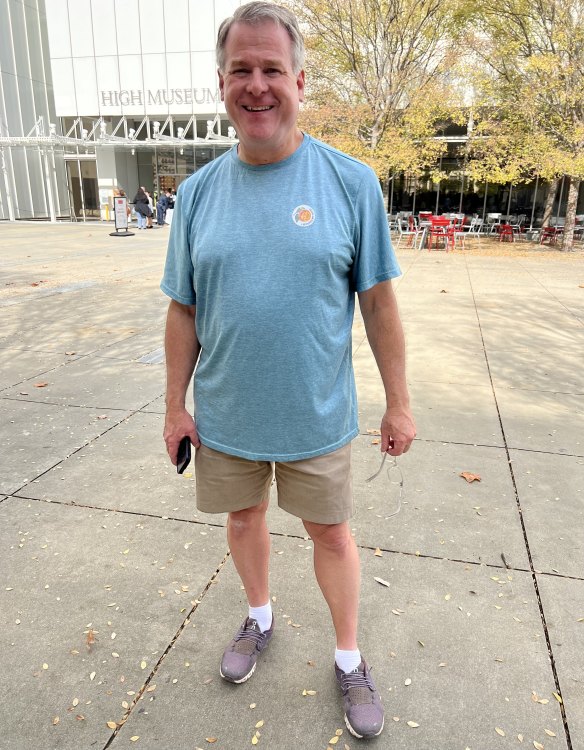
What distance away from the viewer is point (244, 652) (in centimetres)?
223

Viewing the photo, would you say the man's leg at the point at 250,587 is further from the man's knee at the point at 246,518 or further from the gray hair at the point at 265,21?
the gray hair at the point at 265,21

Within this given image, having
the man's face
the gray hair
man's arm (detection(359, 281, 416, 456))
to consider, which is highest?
the gray hair

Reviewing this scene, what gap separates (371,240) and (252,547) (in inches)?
47.1

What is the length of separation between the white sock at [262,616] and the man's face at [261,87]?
169 centimetres

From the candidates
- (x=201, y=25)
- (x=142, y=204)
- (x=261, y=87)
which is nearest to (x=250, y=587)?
(x=261, y=87)

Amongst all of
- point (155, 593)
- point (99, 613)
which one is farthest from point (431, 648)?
point (99, 613)

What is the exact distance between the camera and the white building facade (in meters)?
29.3

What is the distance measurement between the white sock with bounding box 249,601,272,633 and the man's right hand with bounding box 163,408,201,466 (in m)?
0.74

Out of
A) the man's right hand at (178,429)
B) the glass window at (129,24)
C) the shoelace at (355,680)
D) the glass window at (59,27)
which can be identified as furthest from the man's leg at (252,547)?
the glass window at (59,27)

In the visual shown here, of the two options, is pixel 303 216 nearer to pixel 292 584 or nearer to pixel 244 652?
pixel 244 652

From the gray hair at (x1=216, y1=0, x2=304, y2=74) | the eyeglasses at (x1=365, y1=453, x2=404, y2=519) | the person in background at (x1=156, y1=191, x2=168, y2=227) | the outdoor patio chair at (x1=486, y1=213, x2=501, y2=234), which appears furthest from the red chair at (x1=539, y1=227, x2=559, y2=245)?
the gray hair at (x1=216, y1=0, x2=304, y2=74)

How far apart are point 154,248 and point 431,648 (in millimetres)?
16972

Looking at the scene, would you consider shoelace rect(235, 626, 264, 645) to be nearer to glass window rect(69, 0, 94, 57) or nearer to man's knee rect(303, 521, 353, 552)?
man's knee rect(303, 521, 353, 552)

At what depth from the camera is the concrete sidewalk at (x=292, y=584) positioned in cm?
204
